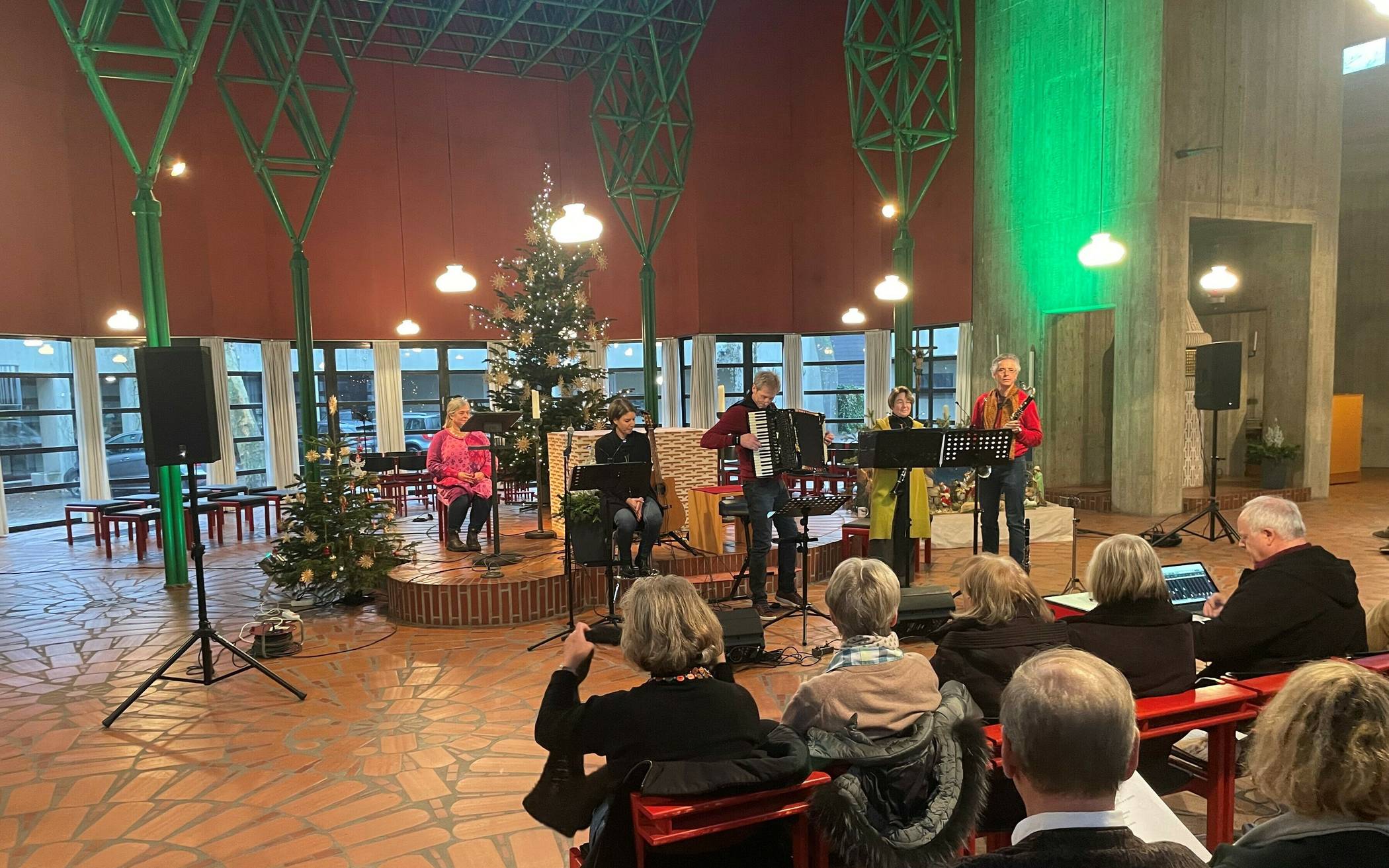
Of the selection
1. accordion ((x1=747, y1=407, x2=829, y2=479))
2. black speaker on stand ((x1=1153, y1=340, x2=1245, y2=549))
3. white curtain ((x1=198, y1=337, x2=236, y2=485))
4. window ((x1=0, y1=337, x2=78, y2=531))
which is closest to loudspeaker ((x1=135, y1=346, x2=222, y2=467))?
accordion ((x1=747, y1=407, x2=829, y2=479))

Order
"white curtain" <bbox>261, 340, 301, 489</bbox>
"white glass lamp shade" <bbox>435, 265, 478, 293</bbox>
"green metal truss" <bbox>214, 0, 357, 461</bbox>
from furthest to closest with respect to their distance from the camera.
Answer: "white curtain" <bbox>261, 340, 301, 489</bbox> → "white glass lamp shade" <bbox>435, 265, 478, 293</bbox> → "green metal truss" <bbox>214, 0, 357, 461</bbox>

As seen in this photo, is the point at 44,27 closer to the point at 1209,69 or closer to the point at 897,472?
the point at 897,472

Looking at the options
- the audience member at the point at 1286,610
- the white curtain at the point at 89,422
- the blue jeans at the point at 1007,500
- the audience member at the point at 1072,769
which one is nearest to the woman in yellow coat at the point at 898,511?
the blue jeans at the point at 1007,500

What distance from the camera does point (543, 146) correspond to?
15.4 m

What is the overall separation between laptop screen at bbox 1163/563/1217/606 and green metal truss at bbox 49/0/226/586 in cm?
749

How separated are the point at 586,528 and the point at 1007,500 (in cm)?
340

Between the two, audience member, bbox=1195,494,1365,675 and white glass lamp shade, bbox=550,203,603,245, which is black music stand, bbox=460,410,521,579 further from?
audience member, bbox=1195,494,1365,675

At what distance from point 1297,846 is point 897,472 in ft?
17.9

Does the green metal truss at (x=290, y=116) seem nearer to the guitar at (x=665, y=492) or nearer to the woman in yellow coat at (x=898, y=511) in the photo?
the guitar at (x=665, y=492)

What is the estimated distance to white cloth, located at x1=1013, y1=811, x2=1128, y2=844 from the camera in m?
1.45

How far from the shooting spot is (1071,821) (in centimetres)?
145

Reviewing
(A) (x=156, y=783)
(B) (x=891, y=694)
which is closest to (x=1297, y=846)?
(B) (x=891, y=694)

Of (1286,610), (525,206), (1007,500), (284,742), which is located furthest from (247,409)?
(1286,610)

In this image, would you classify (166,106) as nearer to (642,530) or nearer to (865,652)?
(642,530)
